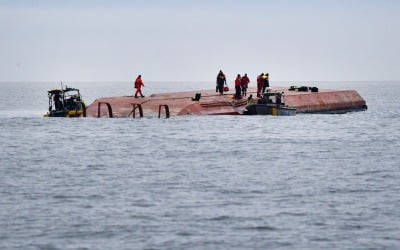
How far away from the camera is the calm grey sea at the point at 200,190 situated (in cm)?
2261

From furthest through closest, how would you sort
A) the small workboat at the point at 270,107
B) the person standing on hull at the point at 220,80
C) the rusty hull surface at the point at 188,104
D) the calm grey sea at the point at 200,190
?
the person standing on hull at the point at 220,80 < the rusty hull surface at the point at 188,104 < the small workboat at the point at 270,107 < the calm grey sea at the point at 200,190

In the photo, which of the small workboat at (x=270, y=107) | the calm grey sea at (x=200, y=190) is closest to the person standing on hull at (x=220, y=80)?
the small workboat at (x=270, y=107)

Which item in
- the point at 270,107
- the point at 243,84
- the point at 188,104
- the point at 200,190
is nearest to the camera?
the point at 200,190

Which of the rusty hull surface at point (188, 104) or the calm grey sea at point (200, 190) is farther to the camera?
the rusty hull surface at point (188, 104)

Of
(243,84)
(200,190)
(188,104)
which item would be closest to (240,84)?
(243,84)

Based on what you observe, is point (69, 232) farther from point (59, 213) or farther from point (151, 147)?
point (151, 147)

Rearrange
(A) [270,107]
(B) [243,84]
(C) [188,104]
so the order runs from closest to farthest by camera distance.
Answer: (A) [270,107] → (C) [188,104] → (B) [243,84]

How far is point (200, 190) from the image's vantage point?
30.7 meters

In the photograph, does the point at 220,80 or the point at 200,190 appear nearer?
the point at 200,190

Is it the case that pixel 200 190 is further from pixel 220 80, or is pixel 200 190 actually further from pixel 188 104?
pixel 220 80

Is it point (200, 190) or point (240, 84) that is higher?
point (240, 84)

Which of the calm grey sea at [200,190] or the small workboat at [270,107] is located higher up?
the small workboat at [270,107]

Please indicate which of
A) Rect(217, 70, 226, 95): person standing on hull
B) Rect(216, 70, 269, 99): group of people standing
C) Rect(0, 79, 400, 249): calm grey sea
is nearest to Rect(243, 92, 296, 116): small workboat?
Rect(216, 70, 269, 99): group of people standing

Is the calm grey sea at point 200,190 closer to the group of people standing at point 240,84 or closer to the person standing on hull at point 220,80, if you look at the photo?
the group of people standing at point 240,84
